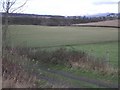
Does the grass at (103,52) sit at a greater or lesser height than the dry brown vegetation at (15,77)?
lesser

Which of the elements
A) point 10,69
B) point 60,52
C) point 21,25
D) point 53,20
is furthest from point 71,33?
point 10,69

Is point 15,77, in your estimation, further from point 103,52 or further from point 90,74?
point 103,52

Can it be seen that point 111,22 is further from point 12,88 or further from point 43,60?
point 12,88

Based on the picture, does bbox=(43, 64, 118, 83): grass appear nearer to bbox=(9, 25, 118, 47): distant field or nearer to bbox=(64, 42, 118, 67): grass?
bbox=(64, 42, 118, 67): grass

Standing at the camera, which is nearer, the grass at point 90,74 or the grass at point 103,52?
the grass at point 90,74

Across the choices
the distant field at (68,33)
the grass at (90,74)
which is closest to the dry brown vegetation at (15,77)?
the grass at (90,74)

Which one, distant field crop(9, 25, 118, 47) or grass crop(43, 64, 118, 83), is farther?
distant field crop(9, 25, 118, 47)

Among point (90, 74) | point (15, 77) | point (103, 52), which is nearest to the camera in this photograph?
point (15, 77)

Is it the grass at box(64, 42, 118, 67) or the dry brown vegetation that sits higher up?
the dry brown vegetation

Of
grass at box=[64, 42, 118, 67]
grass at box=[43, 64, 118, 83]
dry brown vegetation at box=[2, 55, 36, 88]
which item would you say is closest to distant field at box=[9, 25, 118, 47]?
grass at box=[64, 42, 118, 67]

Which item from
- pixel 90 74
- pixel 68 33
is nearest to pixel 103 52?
pixel 90 74

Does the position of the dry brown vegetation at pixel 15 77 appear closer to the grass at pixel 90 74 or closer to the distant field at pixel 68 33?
the grass at pixel 90 74

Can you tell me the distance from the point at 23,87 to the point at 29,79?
1033 millimetres

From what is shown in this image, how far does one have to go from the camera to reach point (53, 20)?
1454 inches
